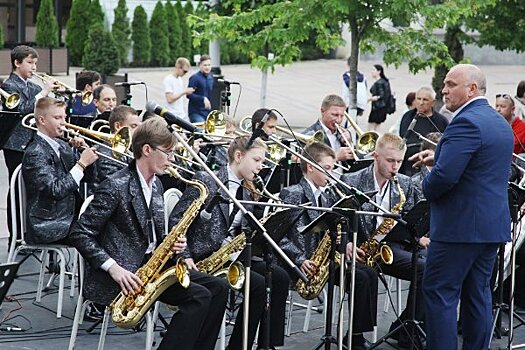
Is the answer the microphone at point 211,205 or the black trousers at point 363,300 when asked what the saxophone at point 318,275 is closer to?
the black trousers at point 363,300

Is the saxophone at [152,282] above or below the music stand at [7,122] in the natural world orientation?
below

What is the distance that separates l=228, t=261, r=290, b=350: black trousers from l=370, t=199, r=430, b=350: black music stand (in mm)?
755

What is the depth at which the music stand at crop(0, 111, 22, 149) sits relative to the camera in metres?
9.05

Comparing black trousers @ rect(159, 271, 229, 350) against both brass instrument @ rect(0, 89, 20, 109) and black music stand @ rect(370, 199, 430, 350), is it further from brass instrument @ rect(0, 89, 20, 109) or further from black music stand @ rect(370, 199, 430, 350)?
brass instrument @ rect(0, 89, 20, 109)

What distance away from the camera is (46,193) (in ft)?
25.2

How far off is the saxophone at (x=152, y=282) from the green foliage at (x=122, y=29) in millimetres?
27287

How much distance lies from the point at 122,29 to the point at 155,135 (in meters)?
27.8

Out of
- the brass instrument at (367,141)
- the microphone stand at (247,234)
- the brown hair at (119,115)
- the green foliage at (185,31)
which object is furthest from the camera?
the green foliage at (185,31)

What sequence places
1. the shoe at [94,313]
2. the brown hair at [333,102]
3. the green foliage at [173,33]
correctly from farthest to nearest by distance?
the green foliage at [173,33]
the brown hair at [333,102]
the shoe at [94,313]

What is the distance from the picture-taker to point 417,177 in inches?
341

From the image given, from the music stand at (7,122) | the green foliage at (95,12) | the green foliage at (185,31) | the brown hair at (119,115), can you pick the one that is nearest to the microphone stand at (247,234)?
the brown hair at (119,115)

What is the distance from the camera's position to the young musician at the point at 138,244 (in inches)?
256

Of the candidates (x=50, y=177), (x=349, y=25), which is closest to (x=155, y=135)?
(x=50, y=177)

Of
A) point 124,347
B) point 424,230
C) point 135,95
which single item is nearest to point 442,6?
point 424,230
